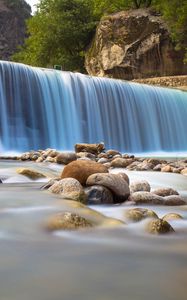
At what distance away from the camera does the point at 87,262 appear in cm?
258

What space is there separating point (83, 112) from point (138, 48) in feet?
41.4

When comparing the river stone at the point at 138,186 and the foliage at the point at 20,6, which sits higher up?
the foliage at the point at 20,6

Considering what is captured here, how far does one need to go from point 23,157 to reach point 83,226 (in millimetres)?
8103

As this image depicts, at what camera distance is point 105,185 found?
5.04 metres

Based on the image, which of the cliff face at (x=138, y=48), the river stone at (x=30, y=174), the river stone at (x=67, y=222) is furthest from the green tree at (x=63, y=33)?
the river stone at (x=67, y=222)

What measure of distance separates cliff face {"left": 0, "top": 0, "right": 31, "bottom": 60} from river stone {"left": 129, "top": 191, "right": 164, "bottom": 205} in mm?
46098

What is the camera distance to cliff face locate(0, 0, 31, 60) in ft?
163

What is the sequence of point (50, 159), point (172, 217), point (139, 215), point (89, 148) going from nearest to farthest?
point (139, 215)
point (172, 217)
point (50, 159)
point (89, 148)

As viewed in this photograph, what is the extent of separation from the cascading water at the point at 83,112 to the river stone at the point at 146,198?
9862mm

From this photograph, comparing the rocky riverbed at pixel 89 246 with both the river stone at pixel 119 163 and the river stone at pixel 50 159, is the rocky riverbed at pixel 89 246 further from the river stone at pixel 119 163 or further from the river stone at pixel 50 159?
the river stone at pixel 50 159

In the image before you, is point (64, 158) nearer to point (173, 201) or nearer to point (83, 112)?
point (173, 201)

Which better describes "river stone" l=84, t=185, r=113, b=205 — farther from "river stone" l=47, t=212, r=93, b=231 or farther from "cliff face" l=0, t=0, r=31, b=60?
"cliff face" l=0, t=0, r=31, b=60

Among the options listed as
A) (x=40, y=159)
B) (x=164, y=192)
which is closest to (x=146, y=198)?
(x=164, y=192)

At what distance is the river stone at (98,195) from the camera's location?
4836 mm
